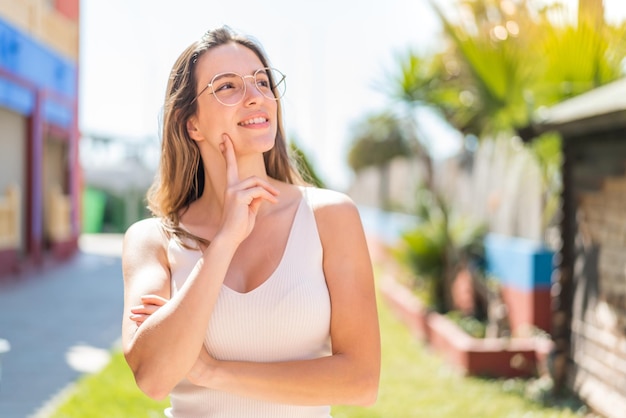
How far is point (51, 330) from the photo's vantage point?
8.87 m

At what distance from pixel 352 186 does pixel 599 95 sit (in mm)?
23196

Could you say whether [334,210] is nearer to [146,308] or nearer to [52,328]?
[146,308]

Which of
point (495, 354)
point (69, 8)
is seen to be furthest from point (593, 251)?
point (69, 8)

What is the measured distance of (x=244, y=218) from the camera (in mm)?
1932

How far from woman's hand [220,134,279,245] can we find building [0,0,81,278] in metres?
12.0

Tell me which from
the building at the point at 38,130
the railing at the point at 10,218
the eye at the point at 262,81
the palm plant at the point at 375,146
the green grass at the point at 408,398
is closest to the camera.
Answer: the eye at the point at 262,81

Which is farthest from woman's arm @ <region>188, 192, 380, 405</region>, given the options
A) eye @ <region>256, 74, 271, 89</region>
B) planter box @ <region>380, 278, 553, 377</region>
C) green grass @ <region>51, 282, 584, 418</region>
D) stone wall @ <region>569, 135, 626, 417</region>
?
planter box @ <region>380, 278, 553, 377</region>

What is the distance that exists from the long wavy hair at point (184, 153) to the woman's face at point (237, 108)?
28 mm

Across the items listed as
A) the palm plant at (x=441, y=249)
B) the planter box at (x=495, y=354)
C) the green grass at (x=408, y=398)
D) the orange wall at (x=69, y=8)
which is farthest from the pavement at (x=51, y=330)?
the orange wall at (x=69, y=8)

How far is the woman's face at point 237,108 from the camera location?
6.54 feet

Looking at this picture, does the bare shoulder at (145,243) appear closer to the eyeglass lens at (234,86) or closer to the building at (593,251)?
the eyeglass lens at (234,86)

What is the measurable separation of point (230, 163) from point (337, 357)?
53cm

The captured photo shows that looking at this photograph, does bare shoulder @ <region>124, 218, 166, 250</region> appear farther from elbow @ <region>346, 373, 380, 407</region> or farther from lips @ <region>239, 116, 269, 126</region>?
elbow @ <region>346, 373, 380, 407</region>

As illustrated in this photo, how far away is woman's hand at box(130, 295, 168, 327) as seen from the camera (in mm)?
1938
